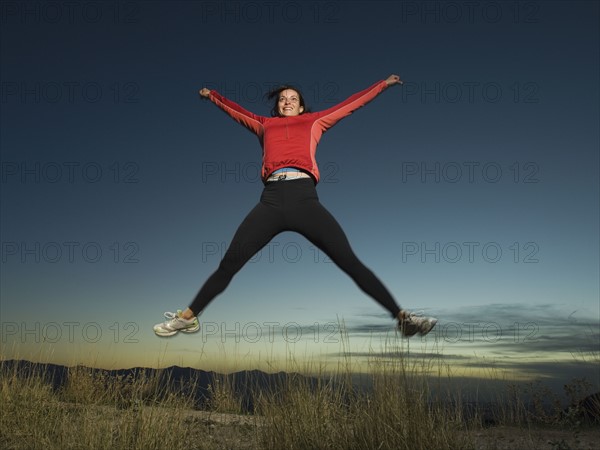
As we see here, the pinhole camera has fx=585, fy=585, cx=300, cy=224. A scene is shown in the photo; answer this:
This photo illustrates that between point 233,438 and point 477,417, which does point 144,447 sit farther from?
point 477,417

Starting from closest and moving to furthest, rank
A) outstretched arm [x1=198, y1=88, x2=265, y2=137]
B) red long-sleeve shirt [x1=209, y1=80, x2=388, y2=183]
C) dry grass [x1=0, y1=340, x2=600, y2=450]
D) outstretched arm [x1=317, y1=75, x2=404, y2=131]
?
dry grass [x1=0, y1=340, x2=600, y2=450]
red long-sleeve shirt [x1=209, y1=80, x2=388, y2=183]
outstretched arm [x1=317, y1=75, x2=404, y2=131]
outstretched arm [x1=198, y1=88, x2=265, y2=137]

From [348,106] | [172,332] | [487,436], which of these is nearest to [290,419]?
[172,332]

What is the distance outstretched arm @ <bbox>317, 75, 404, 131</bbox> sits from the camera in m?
6.07

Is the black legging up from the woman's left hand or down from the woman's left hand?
down

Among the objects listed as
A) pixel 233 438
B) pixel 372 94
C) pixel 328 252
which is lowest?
pixel 233 438

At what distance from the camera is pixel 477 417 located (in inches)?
224

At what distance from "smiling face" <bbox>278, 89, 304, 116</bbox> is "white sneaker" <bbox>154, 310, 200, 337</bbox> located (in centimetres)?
248

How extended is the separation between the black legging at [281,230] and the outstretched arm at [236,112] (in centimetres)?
106

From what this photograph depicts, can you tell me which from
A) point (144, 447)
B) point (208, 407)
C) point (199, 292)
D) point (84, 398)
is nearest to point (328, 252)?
point (199, 292)

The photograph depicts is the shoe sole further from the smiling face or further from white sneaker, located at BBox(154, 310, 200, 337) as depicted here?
the smiling face

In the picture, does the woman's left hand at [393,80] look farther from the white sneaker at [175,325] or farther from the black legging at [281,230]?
the white sneaker at [175,325]

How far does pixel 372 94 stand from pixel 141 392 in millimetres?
3956

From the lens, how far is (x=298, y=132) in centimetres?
604

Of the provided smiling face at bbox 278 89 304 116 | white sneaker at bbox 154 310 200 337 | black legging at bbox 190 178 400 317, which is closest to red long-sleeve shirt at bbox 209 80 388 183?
smiling face at bbox 278 89 304 116
